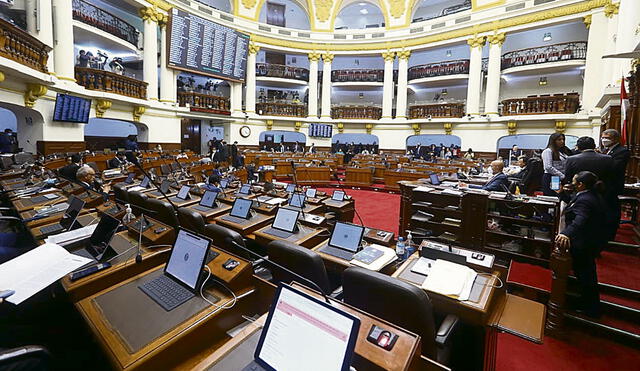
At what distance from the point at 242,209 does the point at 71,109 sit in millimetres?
7746

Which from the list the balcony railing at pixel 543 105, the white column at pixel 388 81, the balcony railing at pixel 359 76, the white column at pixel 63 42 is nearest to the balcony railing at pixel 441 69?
the white column at pixel 388 81

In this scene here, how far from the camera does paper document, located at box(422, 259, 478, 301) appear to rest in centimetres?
176

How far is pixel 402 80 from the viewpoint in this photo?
16.1 metres

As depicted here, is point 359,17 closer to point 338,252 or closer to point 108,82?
point 108,82

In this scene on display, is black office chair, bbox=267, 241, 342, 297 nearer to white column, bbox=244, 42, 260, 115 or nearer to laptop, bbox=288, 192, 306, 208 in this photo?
laptop, bbox=288, 192, 306, 208

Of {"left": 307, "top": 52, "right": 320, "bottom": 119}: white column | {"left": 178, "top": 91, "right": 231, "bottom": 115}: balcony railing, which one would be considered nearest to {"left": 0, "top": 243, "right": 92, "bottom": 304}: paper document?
{"left": 178, "top": 91, "right": 231, "bottom": 115}: balcony railing

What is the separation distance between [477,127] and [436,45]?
4692mm

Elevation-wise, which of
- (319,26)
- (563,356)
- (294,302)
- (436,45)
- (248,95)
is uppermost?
(319,26)

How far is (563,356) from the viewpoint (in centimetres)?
233

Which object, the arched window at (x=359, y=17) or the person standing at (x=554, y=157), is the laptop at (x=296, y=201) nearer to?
the person standing at (x=554, y=157)

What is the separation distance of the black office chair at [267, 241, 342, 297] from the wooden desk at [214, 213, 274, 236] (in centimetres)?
104

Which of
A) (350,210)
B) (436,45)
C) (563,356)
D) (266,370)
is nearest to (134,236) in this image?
(266,370)

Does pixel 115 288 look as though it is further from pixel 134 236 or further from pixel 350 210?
pixel 350 210

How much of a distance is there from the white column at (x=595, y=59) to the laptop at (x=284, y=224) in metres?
13.4
